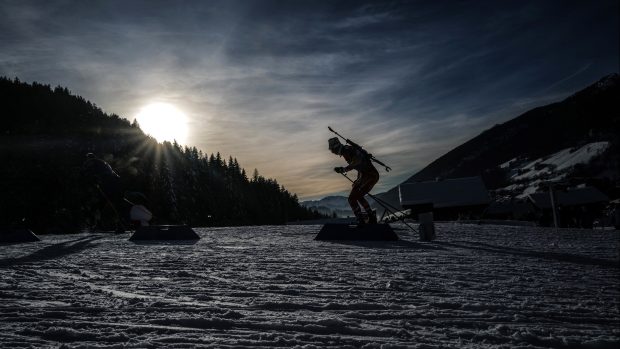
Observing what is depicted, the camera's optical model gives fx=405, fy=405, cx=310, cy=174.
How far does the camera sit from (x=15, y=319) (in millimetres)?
3195

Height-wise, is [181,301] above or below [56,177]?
below

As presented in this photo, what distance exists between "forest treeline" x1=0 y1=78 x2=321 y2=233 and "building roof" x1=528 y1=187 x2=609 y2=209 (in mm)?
54651

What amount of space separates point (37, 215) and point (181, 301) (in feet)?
196

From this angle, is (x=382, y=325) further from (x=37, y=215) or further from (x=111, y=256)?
(x=37, y=215)

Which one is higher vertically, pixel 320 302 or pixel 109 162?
pixel 109 162

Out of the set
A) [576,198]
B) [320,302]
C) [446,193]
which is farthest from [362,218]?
[576,198]

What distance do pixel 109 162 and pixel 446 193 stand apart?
200ft

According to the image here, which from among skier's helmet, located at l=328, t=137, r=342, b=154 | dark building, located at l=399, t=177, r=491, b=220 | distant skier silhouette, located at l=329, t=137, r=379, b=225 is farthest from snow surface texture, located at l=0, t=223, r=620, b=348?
dark building, located at l=399, t=177, r=491, b=220

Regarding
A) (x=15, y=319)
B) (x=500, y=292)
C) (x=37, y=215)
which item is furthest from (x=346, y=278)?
(x=37, y=215)

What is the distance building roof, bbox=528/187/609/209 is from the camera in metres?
68.3

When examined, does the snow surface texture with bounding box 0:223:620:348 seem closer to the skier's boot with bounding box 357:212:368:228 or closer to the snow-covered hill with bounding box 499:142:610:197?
the skier's boot with bounding box 357:212:368:228

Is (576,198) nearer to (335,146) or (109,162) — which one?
(335,146)

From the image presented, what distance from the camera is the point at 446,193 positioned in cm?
5575

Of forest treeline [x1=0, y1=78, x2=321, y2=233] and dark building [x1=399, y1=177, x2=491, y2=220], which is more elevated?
forest treeline [x1=0, y1=78, x2=321, y2=233]
